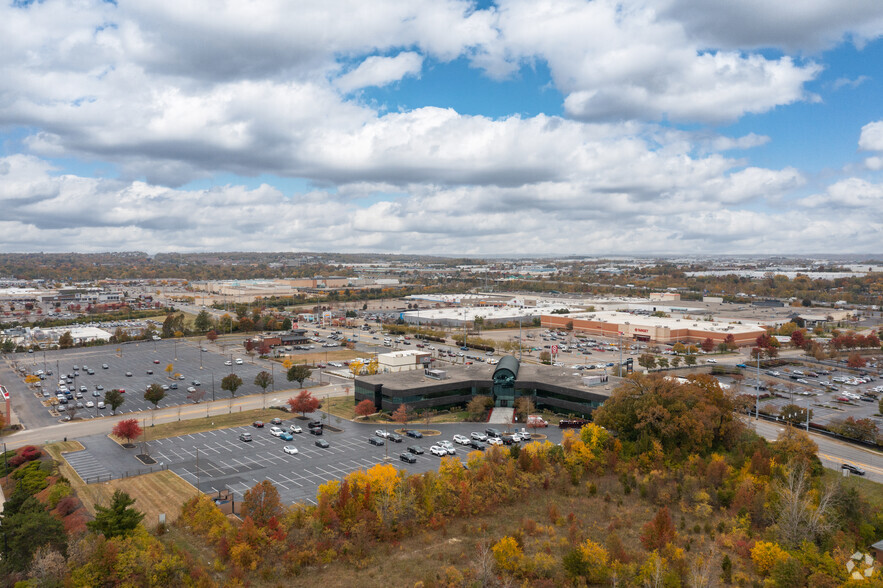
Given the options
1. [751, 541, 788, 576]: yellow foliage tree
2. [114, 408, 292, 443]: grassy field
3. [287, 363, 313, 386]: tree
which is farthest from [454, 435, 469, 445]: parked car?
[287, 363, 313, 386]: tree

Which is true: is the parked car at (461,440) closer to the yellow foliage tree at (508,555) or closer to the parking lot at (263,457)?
the parking lot at (263,457)

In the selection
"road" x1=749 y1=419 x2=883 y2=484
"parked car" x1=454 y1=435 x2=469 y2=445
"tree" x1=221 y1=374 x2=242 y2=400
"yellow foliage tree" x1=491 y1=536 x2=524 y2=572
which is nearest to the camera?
"yellow foliage tree" x1=491 y1=536 x2=524 y2=572

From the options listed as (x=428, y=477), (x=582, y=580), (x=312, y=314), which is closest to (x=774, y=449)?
(x=582, y=580)

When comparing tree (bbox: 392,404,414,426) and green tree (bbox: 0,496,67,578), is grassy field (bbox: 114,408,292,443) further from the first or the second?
green tree (bbox: 0,496,67,578)

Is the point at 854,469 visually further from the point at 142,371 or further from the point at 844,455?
the point at 142,371

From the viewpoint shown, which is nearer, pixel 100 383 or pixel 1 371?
pixel 100 383

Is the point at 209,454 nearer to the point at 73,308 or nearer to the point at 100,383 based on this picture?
the point at 100,383

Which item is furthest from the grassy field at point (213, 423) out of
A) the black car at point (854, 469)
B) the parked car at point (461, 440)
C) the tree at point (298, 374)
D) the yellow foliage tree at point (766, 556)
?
the black car at point (854, 469)

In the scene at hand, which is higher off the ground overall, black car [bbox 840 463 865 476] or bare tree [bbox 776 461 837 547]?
bare tree [bbox 776 461 837 547]
